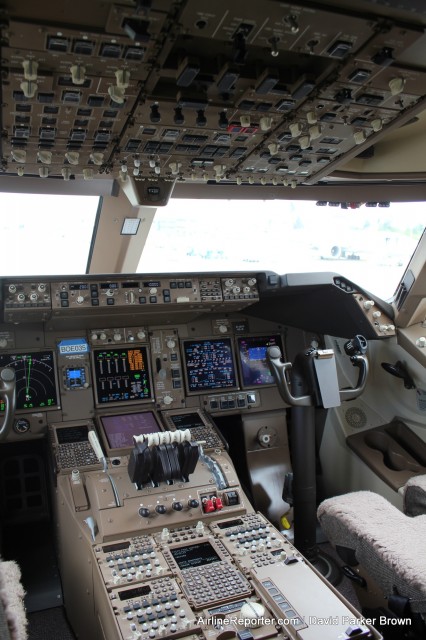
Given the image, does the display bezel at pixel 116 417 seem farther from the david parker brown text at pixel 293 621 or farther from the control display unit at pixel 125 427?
the david parker brown text at pixel 293 621

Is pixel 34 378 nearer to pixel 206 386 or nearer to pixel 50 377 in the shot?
pixel 50 377

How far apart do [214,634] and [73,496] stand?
41.8 inches

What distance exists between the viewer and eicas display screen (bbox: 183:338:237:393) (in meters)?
3.52

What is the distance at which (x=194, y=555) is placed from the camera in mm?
2311

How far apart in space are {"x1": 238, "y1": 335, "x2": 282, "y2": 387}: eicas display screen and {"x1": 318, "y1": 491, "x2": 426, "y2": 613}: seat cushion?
138cm

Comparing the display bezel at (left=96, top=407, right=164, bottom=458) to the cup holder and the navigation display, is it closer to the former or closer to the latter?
the navigation display

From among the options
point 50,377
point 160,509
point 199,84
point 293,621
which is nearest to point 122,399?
point 50,377

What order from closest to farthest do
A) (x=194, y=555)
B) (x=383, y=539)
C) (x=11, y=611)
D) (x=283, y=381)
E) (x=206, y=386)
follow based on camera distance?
(x=11, y=611) < (x=383, y=539) < (x=194, y=555) < (x=283, y=381) < (x=206, y=386)

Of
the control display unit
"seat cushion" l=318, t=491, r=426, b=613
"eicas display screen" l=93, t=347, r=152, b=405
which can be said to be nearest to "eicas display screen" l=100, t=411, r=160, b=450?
the control display unit

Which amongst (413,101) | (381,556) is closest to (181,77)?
(413,101)

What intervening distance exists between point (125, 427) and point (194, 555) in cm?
104

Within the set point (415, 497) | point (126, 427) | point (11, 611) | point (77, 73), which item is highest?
point (77, 73)

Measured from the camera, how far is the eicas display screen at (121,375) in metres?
3.30

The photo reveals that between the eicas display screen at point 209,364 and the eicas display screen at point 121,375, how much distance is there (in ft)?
0.94
